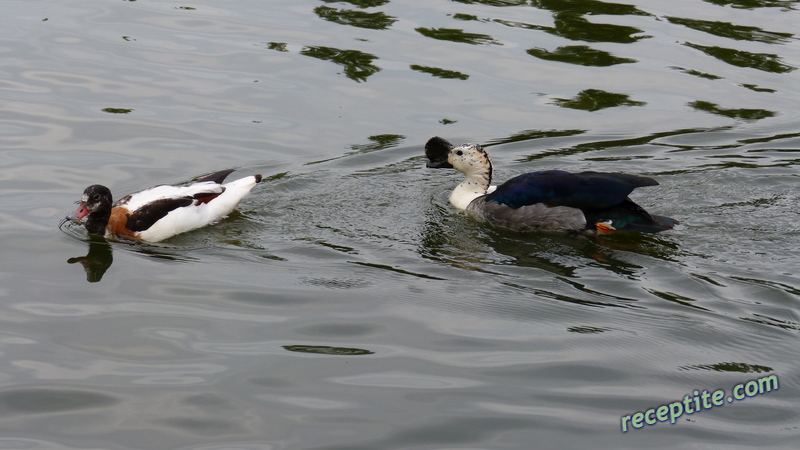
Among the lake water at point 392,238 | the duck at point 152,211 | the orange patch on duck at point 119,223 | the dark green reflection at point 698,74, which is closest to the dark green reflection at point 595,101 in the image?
the lake water at point 392,238

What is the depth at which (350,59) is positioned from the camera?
536 inches

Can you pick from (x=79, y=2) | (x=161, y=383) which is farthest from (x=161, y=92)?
(x=161, y=383)

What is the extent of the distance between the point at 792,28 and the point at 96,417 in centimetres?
1278

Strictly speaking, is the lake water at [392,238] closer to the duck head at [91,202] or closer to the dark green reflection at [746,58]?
the dark green reflection at [746,58]

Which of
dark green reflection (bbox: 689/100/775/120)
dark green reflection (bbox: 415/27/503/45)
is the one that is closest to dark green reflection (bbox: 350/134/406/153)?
dark green reflection (bbox: 415/27/503/45)

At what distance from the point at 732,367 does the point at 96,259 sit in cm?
518

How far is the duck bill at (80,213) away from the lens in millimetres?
8859

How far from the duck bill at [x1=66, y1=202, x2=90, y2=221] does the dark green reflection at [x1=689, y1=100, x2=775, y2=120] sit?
747 centimetres

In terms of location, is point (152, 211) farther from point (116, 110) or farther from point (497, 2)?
point (497, 2)

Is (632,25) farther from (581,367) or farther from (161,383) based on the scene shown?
(161,383)

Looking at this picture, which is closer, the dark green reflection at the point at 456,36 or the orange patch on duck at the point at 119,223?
the orange patch on duck at the point at 119,223

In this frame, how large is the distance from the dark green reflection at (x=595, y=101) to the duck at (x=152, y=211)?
5.01 m

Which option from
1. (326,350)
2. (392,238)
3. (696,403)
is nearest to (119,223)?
(392,238)

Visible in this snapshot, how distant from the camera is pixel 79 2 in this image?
15.8 metres
